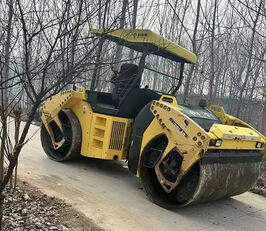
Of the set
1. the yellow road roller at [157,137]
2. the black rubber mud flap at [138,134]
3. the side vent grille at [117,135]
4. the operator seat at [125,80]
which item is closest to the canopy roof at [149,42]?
the yellow road roller at [157,137]

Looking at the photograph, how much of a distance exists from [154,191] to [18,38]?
2890 mm

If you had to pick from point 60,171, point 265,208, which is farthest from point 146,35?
point 265,208

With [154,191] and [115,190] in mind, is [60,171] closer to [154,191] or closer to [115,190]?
[115,190]

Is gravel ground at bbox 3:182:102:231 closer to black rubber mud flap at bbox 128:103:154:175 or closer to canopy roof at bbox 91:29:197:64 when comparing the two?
black rubber mud flap at bbox 128:103:154:175

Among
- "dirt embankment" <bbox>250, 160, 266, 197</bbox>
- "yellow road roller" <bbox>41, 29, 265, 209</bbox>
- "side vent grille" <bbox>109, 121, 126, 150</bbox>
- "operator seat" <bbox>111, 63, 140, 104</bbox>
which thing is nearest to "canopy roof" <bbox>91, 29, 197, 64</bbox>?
"yellow road roller" <bbox>41, 29, 265, 209</bbox>

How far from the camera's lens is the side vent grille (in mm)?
5478

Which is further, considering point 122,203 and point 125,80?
point 125,80

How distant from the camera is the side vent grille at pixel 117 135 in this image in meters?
5.48

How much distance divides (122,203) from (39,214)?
1242 millimetres

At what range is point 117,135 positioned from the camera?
5.50 metres

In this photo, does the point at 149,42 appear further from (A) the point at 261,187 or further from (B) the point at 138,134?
(A) the point at 261,187

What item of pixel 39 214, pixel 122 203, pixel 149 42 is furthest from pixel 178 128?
pixel 39 214

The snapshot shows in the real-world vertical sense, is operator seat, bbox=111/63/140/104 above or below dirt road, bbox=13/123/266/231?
above

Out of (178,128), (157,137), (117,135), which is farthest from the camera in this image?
(117,135)
